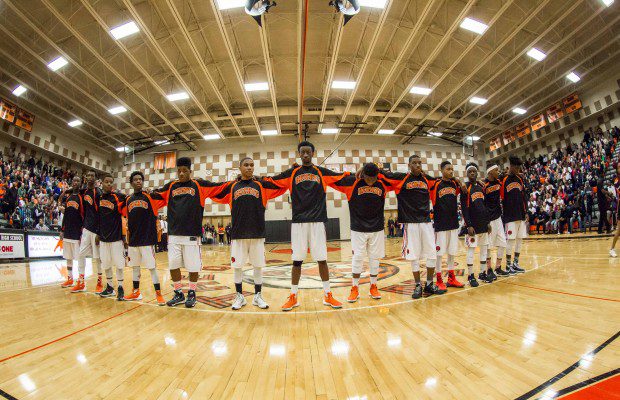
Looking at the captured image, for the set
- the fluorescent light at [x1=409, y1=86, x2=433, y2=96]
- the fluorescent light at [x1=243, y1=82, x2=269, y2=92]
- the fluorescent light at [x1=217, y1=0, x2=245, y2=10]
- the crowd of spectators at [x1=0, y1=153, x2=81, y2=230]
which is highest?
the fluorescent light at [x1=217, y1=0, x2=245, y2=10]

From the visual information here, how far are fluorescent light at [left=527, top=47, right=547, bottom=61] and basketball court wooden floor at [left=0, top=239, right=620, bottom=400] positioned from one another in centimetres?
1240

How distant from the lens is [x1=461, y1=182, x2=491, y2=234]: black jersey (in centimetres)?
461

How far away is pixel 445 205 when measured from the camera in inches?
168

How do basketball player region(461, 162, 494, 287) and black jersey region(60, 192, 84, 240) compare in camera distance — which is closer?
basketball player region(461, 162, 494, 287)

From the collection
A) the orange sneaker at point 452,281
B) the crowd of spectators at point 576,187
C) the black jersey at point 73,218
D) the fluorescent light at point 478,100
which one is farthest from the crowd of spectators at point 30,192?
the crowd of spectators at point 576,187

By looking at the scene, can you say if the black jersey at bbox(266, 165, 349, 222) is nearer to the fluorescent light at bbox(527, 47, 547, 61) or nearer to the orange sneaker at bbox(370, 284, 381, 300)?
the orange sneaker at bbox(370, 284, 381, 300)

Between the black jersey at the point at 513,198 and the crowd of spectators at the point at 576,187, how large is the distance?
8.42 metres

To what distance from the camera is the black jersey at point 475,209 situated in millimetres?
4613

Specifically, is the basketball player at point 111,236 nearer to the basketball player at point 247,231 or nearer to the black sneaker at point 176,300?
the black sneaker at point 176,300

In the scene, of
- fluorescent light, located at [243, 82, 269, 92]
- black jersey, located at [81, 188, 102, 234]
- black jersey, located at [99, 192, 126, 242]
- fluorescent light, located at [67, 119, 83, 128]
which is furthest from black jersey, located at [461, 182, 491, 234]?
fluorescent light, located at [67, 119, 83, 128]

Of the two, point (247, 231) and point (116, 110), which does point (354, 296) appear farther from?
point (116, 110)

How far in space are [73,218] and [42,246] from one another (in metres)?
8.15

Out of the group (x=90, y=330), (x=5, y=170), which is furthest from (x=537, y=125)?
(x=5, y=170)

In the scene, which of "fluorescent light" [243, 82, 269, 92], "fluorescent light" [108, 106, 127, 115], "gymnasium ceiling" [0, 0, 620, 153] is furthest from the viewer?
"fluorescent light" [108, 106, 127, 115]
